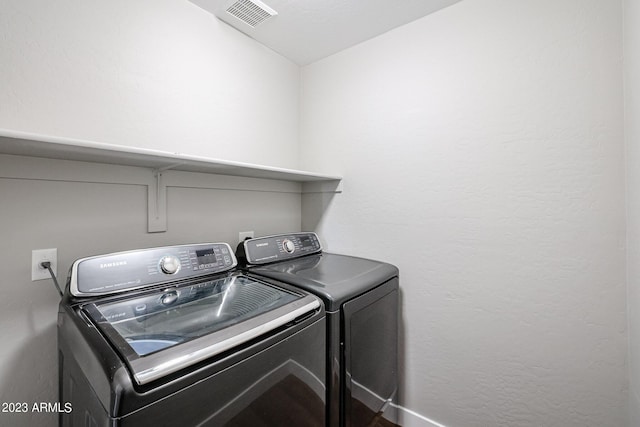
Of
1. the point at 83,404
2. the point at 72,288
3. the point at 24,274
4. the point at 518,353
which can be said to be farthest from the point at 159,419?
the point at 518,353

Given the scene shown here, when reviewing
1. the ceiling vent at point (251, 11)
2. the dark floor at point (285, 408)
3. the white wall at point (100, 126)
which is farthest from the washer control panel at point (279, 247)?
the ceiling vent at point (251, 11)

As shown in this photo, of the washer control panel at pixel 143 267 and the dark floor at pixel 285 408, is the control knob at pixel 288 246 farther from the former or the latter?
the dark floor at pixel 285 408

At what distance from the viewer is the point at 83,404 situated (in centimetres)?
75

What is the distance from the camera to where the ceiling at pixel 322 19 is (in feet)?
5.01

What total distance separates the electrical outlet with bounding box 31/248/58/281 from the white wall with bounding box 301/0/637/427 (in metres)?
1.54

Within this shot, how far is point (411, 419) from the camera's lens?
1619 millimetres

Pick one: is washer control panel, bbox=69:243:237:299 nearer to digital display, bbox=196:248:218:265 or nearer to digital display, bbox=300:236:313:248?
digital display, bbox=196:248:218:265

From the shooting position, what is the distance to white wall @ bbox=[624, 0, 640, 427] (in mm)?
985

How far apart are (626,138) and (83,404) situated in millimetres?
2087

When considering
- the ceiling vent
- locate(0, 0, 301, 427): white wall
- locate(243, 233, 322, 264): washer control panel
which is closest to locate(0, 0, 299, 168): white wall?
locate(0, 0, 301, 427): white wall

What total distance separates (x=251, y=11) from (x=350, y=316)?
1.79 meters

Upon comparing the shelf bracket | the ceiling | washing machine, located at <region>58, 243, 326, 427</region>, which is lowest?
washing machine, located at <region>58, 243, 326, 427</region>

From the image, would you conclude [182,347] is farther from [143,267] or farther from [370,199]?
[370,199]

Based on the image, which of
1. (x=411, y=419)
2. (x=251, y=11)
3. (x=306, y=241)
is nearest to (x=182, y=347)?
(x=306, y=241)
